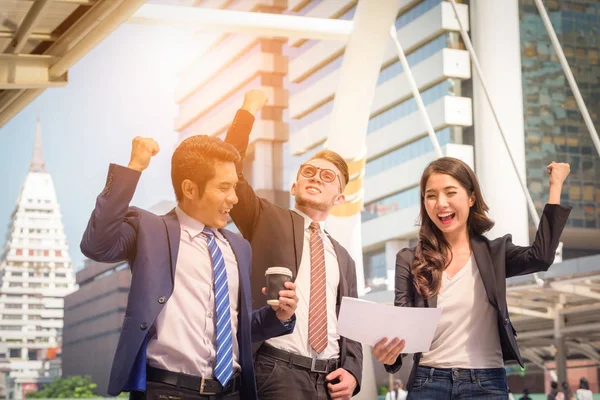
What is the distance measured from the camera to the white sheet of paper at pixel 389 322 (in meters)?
2.79

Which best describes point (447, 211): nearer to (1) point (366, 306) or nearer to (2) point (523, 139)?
(1) point (366, 306)

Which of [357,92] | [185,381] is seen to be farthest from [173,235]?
[357,92]

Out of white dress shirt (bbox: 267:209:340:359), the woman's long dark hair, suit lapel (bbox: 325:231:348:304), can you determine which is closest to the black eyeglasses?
white dress shirt (bbox: 267:209:340:359)

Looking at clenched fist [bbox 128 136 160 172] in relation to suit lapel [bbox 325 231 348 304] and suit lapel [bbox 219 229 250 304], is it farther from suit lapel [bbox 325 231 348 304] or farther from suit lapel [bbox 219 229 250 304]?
suit lapel [bbox 325 231 348 304]

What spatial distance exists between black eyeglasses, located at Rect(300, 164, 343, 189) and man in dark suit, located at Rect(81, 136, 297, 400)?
846 millimetres

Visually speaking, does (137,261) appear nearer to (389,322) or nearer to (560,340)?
(389,322)

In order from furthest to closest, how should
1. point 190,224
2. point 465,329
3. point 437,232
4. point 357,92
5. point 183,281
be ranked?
point 357,92 < point 437,232 < point 465,329 < point 190,224 < point 183,281

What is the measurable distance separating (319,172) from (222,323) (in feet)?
3.69

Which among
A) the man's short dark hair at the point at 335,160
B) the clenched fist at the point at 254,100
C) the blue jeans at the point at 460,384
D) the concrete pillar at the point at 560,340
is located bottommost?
the concrete pillar at the point at 560,340

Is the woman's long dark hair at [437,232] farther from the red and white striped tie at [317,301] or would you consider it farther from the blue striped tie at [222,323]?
the blue striped tie at [222,323]

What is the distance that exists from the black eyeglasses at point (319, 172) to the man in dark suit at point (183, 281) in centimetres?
85

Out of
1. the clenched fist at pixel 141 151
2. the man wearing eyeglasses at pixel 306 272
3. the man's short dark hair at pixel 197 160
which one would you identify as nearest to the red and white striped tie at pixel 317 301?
the man wearing eyeglasses at pixel 306 272

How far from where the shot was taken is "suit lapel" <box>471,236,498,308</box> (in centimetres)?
294

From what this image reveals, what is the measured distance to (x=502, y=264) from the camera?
3.02 metres
